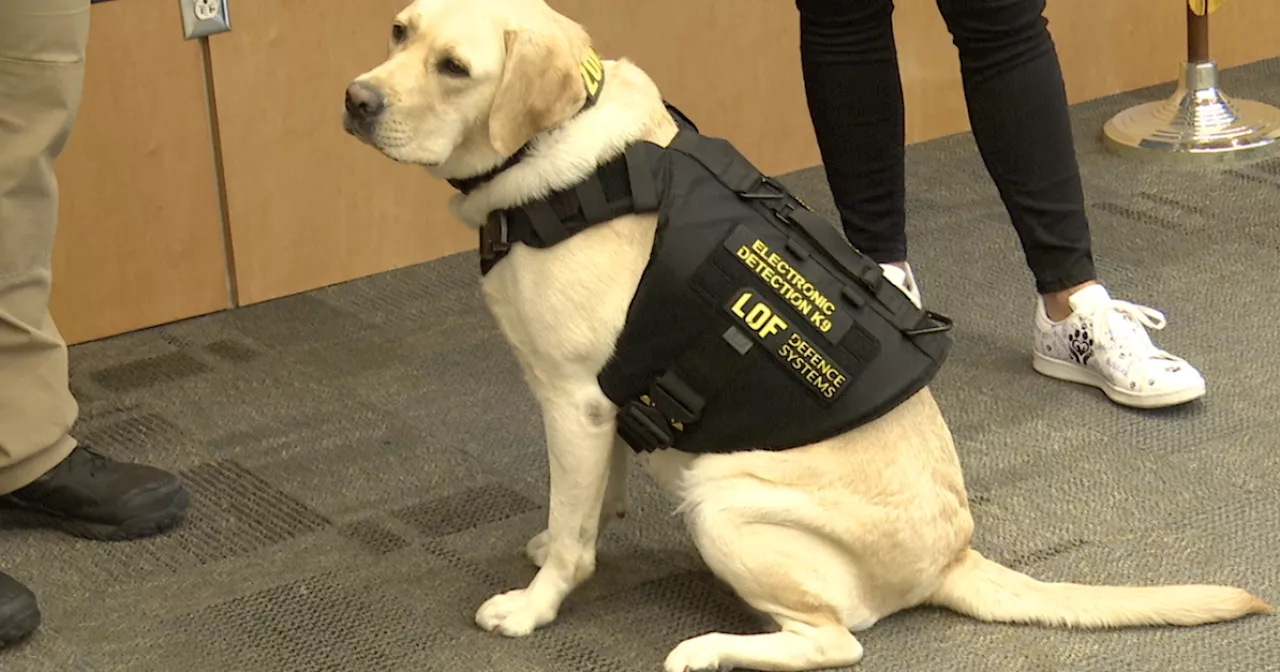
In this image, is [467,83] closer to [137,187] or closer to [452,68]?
[452,68]

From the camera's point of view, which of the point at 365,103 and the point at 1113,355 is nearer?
the point at 365,103

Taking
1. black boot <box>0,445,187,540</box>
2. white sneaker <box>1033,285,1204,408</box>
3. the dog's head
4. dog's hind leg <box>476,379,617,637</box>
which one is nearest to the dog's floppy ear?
the dog's head

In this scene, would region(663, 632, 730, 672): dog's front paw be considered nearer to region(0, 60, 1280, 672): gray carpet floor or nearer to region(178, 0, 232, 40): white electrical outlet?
region(0, 60, 1280, 672): gray carpet floor

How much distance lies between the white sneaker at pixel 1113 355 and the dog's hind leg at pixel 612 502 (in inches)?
31.1

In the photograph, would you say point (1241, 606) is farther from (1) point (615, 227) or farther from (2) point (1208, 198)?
(2) point (1208, 198)

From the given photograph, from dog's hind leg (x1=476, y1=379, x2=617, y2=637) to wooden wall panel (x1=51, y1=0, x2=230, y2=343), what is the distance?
1260 mm

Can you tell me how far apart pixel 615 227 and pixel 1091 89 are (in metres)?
2.41

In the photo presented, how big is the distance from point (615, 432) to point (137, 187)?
1.35m

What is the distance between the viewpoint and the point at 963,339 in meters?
2.65

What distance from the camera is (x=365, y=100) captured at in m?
1.66

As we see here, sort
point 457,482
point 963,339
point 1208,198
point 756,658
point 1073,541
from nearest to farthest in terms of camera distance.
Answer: point 756,658 < point 1073,541 < point 457,482 < point 963,339 < point 1208,198

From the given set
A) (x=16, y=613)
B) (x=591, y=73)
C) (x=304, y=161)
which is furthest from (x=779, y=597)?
(x=304, y=161)

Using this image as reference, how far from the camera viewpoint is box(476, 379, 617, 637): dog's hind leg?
1.77 metres

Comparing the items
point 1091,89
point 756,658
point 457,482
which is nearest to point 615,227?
point 756,658
